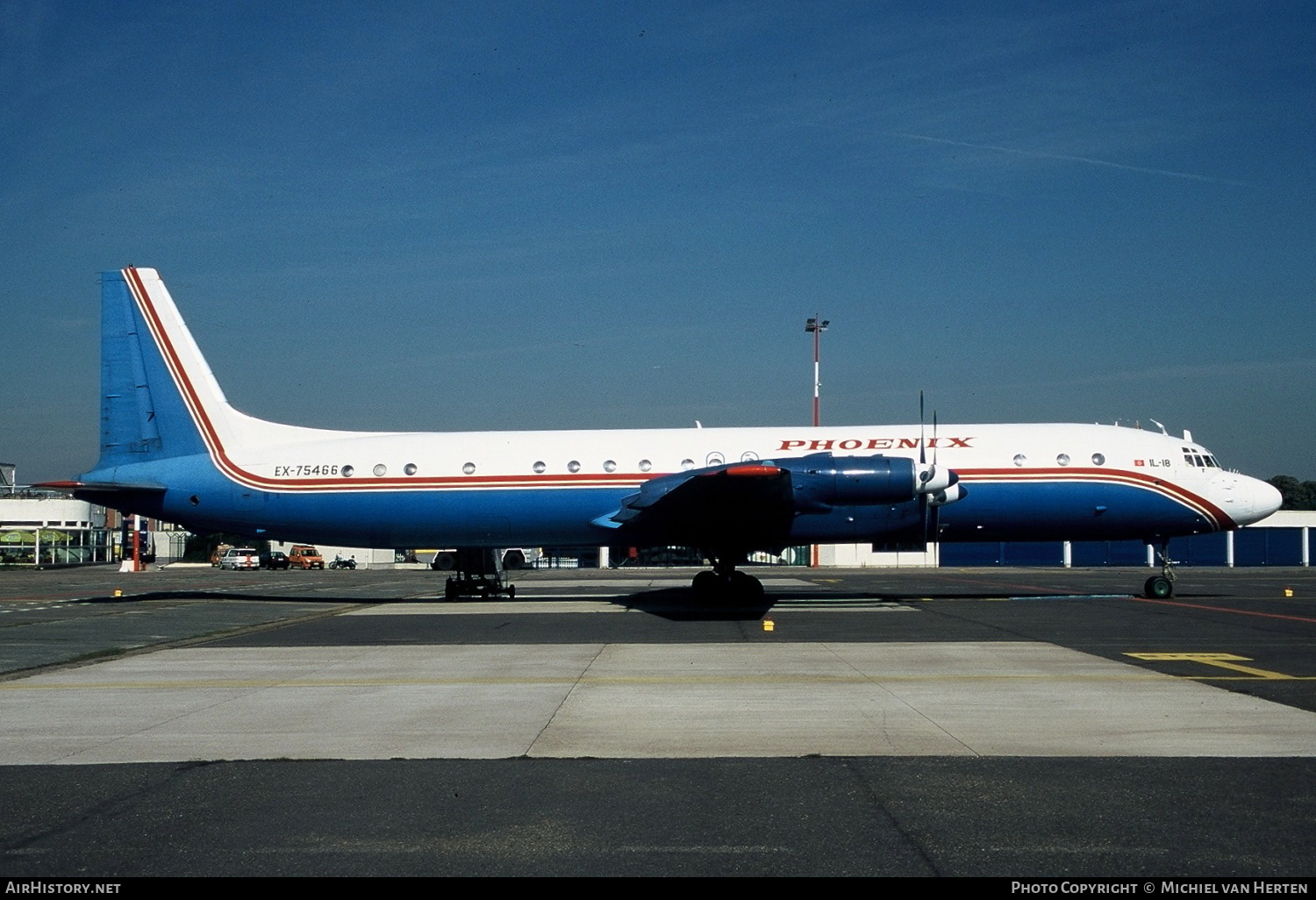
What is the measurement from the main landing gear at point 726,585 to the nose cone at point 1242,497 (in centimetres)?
1194

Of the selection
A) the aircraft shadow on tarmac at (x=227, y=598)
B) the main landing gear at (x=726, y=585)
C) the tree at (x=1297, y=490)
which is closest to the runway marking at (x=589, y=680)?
the main landing gear at (x=726, y=585)

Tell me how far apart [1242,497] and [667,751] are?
23230 mm

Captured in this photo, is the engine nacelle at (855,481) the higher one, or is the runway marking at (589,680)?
the engine nacelle at (855,481)

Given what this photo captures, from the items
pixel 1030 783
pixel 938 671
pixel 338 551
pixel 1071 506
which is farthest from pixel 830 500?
pixel 338 551

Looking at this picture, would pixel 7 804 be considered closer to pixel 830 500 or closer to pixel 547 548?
pixel 830 500

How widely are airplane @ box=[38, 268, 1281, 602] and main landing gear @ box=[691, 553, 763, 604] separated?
6 cm

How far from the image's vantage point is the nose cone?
26.6m

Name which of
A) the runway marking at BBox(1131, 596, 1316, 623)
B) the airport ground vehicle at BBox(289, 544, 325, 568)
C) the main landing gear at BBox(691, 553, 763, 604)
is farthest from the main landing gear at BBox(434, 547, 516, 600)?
the airport ground vehicle at BBox(289, 544, 325, 568)

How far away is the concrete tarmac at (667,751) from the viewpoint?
6113 millimetres

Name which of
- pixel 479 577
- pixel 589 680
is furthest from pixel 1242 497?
pixel 589 680

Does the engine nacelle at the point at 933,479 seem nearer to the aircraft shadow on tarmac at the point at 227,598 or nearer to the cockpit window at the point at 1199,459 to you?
the cockpit window at the point at 1199,459

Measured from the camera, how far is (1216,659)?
14.8m

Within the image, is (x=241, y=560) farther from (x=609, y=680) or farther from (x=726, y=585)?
(x=609, y=680)

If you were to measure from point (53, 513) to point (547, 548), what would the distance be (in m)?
80.5
